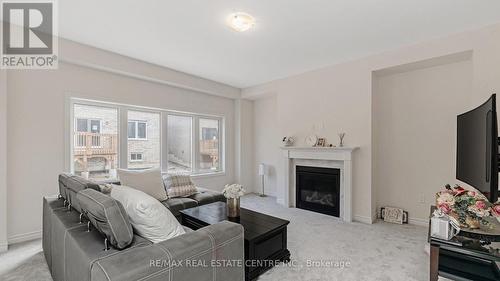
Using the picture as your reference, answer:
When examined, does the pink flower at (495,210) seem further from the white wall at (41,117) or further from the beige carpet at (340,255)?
the white wall at (41,117)

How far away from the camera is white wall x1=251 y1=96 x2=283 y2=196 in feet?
18.2

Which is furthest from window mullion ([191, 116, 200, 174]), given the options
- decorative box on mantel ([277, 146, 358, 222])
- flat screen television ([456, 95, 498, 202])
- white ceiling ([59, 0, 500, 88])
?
flat screen television ([456, 95, 498, 202])

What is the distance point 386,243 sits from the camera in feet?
9.34

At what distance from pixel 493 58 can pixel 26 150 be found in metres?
5.87

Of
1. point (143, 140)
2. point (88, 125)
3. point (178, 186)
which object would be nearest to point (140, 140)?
point (143, 140)

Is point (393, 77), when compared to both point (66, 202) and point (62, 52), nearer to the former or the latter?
point (66, 202)

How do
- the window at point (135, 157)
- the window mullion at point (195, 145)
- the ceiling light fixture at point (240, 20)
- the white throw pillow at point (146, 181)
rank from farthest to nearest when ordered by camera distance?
the window mullion at point (195, 145), the window at point (135, 157), the white throw pillow at point (146, 181), the ceiling light fixture at point (240, 20)

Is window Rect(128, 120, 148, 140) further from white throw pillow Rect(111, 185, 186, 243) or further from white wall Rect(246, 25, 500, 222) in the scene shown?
white throw pillow Rect(111, 185, 186, 243)

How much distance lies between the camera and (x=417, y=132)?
11.6ft

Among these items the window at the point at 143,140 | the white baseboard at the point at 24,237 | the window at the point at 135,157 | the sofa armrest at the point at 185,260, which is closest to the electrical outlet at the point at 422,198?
the sofa armrest at the point at 185,260

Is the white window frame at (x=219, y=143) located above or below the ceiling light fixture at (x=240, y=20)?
below

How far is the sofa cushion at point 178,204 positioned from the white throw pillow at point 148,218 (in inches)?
60.2

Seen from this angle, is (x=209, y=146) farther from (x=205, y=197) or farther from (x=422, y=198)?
(x=422, y=198)

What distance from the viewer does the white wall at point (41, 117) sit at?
113 inches
